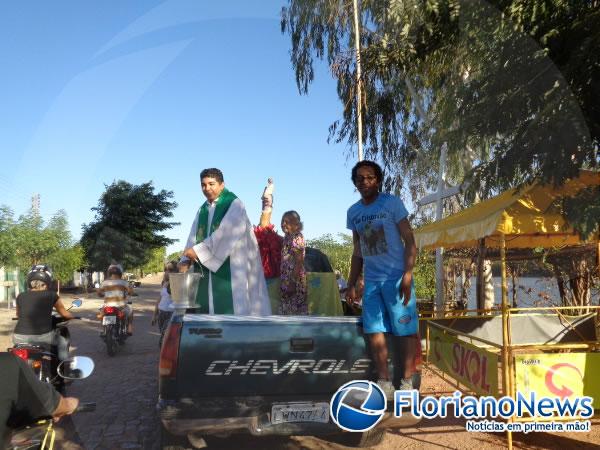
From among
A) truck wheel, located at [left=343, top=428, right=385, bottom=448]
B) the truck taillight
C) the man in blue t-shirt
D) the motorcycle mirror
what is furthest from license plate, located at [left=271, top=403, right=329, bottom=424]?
the motorcycle mirror

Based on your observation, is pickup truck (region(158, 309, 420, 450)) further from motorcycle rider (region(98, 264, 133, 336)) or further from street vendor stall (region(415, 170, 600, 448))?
motorcycle rider (region(98, 264, 133, 336))

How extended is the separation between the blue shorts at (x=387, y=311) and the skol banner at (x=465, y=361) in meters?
1.08

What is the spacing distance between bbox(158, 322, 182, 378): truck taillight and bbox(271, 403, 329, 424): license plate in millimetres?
723

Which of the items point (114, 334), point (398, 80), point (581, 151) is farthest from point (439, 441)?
point (398, 80)

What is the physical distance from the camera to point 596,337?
706cm

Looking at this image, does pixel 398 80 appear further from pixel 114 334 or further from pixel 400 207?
pixel 400 207

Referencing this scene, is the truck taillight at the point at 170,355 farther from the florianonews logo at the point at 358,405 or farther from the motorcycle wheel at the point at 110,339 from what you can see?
the motorcycle wheel at the point at 110,339

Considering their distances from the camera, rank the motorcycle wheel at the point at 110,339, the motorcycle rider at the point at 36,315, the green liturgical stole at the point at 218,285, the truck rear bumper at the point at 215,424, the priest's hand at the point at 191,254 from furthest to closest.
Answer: the motorcycle wheel at the point at 110,339, the motorcycle rider at the point at 36,315, the green liturgical stole at the point at 218,285, the priest's hand at the point at 191,254, the truck rear bumper at the point at 215,424

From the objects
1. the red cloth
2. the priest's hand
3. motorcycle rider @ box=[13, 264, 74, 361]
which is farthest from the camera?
the red cloth

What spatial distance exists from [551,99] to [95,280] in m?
37.6

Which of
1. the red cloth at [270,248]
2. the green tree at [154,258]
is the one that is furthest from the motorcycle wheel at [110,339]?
the green tree at [154,258]

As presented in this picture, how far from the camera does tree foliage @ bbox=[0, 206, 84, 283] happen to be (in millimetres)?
26125

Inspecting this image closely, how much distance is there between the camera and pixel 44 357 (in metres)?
4.98

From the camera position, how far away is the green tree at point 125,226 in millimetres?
33906
